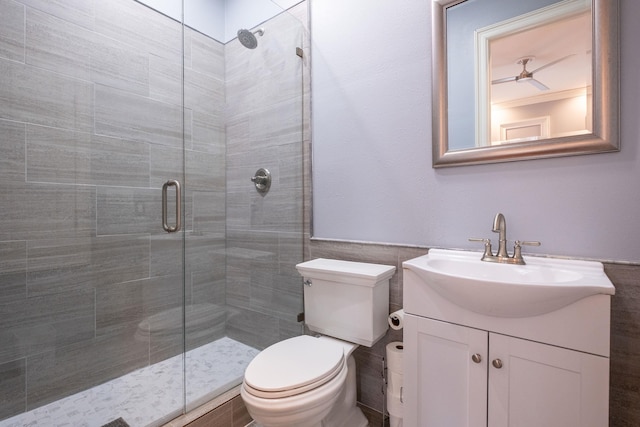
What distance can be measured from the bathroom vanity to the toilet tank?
9.7 inches

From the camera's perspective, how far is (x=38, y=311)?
1.48 metres

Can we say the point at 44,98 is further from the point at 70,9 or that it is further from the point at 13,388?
the point at 13,388

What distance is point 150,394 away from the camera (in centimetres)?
156

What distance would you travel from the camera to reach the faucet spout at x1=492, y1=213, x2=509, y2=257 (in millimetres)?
1177

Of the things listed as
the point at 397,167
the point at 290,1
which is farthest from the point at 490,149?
the point at 290,1

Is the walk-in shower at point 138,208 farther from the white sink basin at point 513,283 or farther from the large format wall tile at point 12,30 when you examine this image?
the white sink basin at point 513,283

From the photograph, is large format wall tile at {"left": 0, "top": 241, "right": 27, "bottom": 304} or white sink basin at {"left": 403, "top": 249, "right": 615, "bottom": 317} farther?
large format wall tile at {"left": 0, "top": 241, "right": 27, "bottom": 304}

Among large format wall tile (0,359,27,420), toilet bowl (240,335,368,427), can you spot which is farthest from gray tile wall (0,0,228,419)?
toilet bowl (240,335,368,427)

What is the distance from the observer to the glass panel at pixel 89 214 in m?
1.41

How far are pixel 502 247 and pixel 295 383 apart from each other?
93 cm

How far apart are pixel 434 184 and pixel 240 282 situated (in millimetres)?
1318

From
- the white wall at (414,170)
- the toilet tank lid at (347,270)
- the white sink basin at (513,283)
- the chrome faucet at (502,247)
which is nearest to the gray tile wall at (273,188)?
the white wall at (414,170)

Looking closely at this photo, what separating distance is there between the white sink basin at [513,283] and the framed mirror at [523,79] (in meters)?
0.43

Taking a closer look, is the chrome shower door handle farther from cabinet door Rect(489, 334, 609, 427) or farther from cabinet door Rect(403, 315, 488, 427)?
cabinet door Rect(489, 334, 609, 427)
